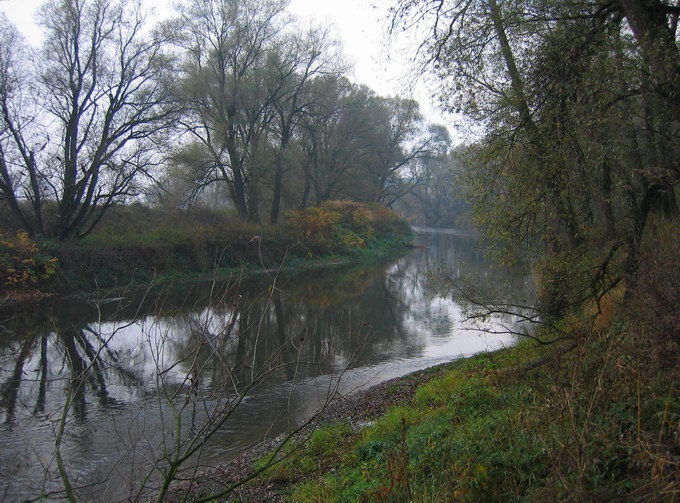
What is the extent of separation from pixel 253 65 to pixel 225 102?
12.9 feet

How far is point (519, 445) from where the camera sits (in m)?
4.75

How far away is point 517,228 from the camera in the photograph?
10680 mm

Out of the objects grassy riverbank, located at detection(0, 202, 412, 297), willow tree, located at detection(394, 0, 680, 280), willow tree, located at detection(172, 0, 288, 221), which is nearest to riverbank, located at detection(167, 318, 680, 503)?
willow tree, located at detection(394, 0, 680, 280)

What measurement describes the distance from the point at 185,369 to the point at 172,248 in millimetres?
15322

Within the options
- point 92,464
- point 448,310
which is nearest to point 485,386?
point 92,464

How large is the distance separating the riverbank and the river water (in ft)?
2.96

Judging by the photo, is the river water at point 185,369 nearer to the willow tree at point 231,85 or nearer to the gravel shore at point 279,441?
the gravel shore at point 279,441

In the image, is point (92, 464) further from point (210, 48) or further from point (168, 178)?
point (210, 48)

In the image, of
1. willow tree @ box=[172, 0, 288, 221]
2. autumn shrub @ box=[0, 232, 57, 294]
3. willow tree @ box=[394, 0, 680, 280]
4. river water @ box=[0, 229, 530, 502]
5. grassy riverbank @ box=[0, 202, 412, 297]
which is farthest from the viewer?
willow tree @ box=[172, 0, 288, 221]

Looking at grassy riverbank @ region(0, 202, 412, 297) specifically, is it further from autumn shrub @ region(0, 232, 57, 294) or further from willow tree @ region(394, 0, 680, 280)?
willow tree @ region(394, 0, 680, 280)

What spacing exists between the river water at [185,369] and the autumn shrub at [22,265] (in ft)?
4.73

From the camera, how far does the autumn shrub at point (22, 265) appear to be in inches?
743

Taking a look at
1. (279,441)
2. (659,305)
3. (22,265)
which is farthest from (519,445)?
(22,265)

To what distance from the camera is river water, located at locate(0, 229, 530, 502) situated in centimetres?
559
